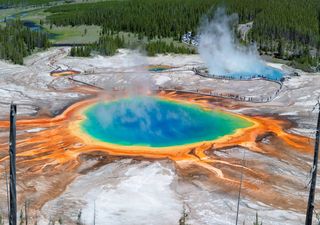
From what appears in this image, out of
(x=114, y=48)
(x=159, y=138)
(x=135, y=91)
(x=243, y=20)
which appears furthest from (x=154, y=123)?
(x=243, y=20)

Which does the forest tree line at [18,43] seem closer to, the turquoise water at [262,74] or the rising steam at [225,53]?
the rising steam at [225,53]

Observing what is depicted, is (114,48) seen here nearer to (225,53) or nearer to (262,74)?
(225,53)

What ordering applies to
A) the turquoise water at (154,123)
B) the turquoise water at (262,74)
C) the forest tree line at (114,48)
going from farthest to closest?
the forest tree line at (114,48) < the turquoise water at (262,74) < the turquoise water at (154,123)

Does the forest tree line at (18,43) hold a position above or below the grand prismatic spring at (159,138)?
above

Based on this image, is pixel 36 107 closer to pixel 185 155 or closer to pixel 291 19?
pixel 185 155

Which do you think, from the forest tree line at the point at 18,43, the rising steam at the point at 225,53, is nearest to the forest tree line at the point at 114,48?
the rising steam at the point at 225,53

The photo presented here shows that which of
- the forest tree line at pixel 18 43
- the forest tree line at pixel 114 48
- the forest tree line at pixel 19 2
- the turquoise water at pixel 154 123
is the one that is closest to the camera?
the turquoise water at pixel 154 123
